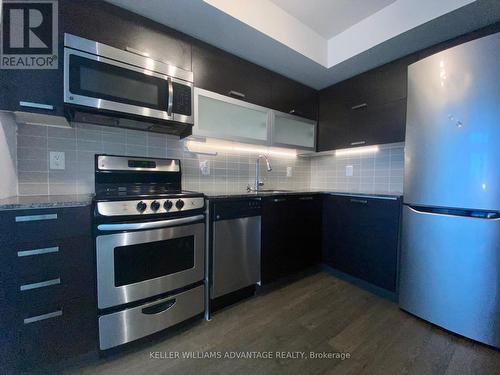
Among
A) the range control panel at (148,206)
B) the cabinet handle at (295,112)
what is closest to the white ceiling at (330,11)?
the cabinet handle at (295,112)

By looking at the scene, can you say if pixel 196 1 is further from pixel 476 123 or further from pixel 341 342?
pixel 341 342

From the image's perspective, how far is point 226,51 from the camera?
1809mm

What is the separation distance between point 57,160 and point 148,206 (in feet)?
2.62

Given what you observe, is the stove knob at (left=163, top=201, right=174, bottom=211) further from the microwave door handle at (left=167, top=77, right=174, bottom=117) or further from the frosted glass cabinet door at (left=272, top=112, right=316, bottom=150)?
the frosted glass cabinet door at (left=272, top=112, right=316, bottom=150)

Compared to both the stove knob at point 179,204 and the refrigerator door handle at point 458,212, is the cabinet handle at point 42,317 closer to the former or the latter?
the stove knob at point 179,204

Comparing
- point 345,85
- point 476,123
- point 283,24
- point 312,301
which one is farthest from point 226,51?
point 312,301

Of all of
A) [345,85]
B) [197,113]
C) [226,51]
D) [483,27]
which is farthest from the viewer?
[345,85]

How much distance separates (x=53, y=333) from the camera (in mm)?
1025

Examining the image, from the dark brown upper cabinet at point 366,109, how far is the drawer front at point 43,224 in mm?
2349

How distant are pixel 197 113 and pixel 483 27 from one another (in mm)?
2119

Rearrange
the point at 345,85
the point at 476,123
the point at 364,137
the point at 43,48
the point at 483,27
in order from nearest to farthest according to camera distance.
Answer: the point at 43,48, the point at 476,123, the point at 483,27, the point at 364,137, the point at 345,85

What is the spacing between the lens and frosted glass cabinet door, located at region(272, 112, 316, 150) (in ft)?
7.25

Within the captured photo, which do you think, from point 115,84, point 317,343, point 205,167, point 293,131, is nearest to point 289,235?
point 317,343

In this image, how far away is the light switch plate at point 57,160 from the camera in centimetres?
140
